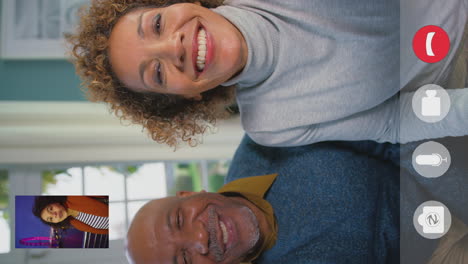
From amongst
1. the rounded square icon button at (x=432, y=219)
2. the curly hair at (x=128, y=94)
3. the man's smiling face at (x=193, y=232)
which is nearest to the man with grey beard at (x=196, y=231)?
the man's smiling face at (x=193, y=232)

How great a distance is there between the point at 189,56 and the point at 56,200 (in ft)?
0.96

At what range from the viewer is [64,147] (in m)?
Result: 0.87

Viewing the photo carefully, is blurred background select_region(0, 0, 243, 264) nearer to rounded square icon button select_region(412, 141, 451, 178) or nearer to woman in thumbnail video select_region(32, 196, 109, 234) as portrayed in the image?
woman in thumbnail video select_region(32, 196, 109, 234)

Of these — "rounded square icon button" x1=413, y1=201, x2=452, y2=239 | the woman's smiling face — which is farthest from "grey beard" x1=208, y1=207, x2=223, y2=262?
"rounded square icon button" x1=413, y1=201, x2=452, y2=239

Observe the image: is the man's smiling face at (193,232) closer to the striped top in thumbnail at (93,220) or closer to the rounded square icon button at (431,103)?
the striped top in thumbnail at (93,220)

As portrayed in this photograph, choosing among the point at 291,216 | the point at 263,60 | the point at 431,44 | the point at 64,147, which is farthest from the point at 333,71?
the point at 64,147

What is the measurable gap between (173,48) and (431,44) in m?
0.37

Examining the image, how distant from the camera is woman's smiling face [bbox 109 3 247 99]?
2.14ft

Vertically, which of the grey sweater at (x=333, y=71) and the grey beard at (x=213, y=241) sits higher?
the grey sweater at (x=333, y=71)

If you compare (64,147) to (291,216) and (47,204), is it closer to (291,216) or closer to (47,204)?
(47,204)

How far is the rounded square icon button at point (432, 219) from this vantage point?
408 millimetres

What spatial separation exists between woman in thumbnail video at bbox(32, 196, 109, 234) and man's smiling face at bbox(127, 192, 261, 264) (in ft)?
0.54

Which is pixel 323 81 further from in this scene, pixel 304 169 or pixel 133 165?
pixel 133 165

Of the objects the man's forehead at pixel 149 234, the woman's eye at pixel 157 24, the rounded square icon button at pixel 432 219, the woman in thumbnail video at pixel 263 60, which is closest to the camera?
the rounded square icon button at pixel 432 219
